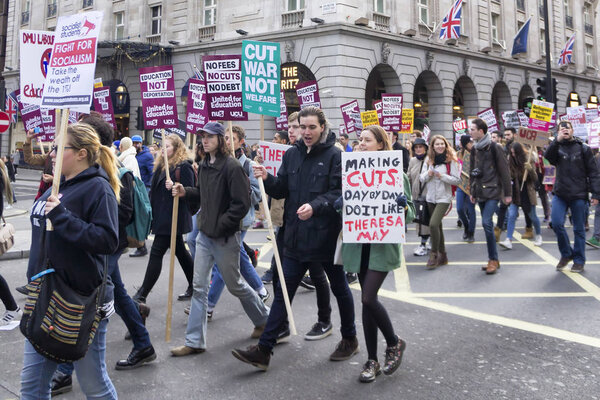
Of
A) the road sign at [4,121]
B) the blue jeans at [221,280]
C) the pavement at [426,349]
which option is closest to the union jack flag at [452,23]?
the road sign at [4,121]

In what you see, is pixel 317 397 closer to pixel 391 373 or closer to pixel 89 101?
pixel 391 373

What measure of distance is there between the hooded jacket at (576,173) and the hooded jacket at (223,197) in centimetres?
484

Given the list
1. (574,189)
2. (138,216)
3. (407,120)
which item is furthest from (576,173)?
(407,120)

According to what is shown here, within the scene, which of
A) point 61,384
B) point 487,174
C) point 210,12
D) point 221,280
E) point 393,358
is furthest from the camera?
point 210,12

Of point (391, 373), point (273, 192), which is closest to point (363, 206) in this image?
point (273, 192)

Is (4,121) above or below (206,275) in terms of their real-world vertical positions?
above

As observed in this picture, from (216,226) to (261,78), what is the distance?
6.05ft

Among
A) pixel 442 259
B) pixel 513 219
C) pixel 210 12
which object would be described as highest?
pixel 210 12

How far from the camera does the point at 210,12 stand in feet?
90.8

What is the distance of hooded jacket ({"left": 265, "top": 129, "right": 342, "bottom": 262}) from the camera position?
4.36 metres

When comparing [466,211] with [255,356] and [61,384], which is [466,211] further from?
[61,384]

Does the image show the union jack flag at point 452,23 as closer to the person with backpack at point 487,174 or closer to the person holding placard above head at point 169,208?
the person with backpack at point 487,174

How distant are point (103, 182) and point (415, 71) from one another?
81.3 ft

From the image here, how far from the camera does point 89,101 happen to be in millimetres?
3348
